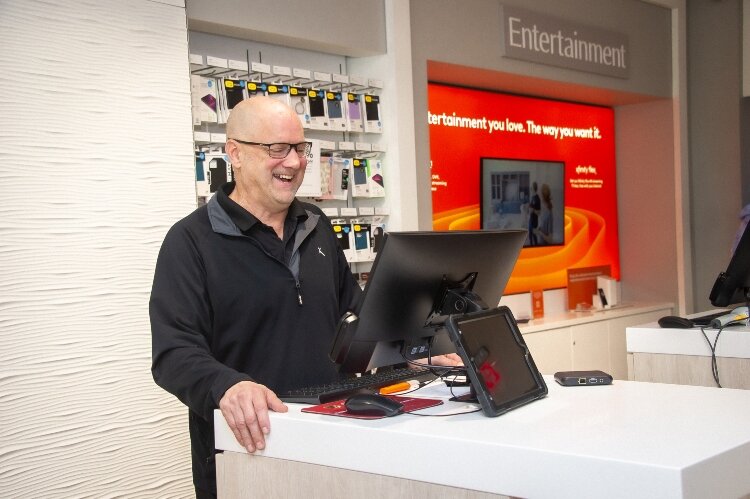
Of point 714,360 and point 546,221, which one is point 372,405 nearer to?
point 714,360

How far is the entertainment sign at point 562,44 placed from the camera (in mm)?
5961

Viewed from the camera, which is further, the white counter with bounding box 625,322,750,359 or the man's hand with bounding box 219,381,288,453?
the white counter with bounding box 625,322,750,359

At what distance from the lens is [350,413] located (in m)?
1.95

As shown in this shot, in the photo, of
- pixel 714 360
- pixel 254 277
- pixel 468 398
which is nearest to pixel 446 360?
pixel 468 398

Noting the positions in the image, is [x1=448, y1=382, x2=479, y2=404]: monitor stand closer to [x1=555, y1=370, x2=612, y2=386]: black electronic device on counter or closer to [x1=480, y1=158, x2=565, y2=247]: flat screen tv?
[x1=555, y1=370, x2=612, y2=386]: black electronic device on counter

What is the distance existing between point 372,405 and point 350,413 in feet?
0.23

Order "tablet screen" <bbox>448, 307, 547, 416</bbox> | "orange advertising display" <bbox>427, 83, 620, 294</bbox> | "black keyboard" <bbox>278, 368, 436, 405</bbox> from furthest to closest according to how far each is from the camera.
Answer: "orange advertising display" <bbox>427, 83, 620, 294</bbox>
"black keyboard" <bbox>278, 368, 436, 405</bbox>
"tablet screen" <bbox>448, 307, 547, 416</bbox>

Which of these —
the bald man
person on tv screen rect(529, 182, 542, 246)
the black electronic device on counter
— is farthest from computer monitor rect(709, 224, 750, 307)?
person on tv screen rect(529, 182, 542, 246)

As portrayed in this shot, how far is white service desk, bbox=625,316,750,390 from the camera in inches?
139

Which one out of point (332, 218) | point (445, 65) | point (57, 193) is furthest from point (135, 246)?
point (445, 65)

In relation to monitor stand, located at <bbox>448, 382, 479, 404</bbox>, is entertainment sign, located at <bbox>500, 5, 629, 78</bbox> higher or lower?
higher

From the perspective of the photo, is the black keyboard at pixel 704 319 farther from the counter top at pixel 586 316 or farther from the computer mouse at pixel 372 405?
the computer mouse at pixel 372 405

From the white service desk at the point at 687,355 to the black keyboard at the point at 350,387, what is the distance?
5.36ft

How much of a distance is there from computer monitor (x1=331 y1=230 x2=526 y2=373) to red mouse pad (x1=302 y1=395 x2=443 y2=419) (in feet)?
0.34
